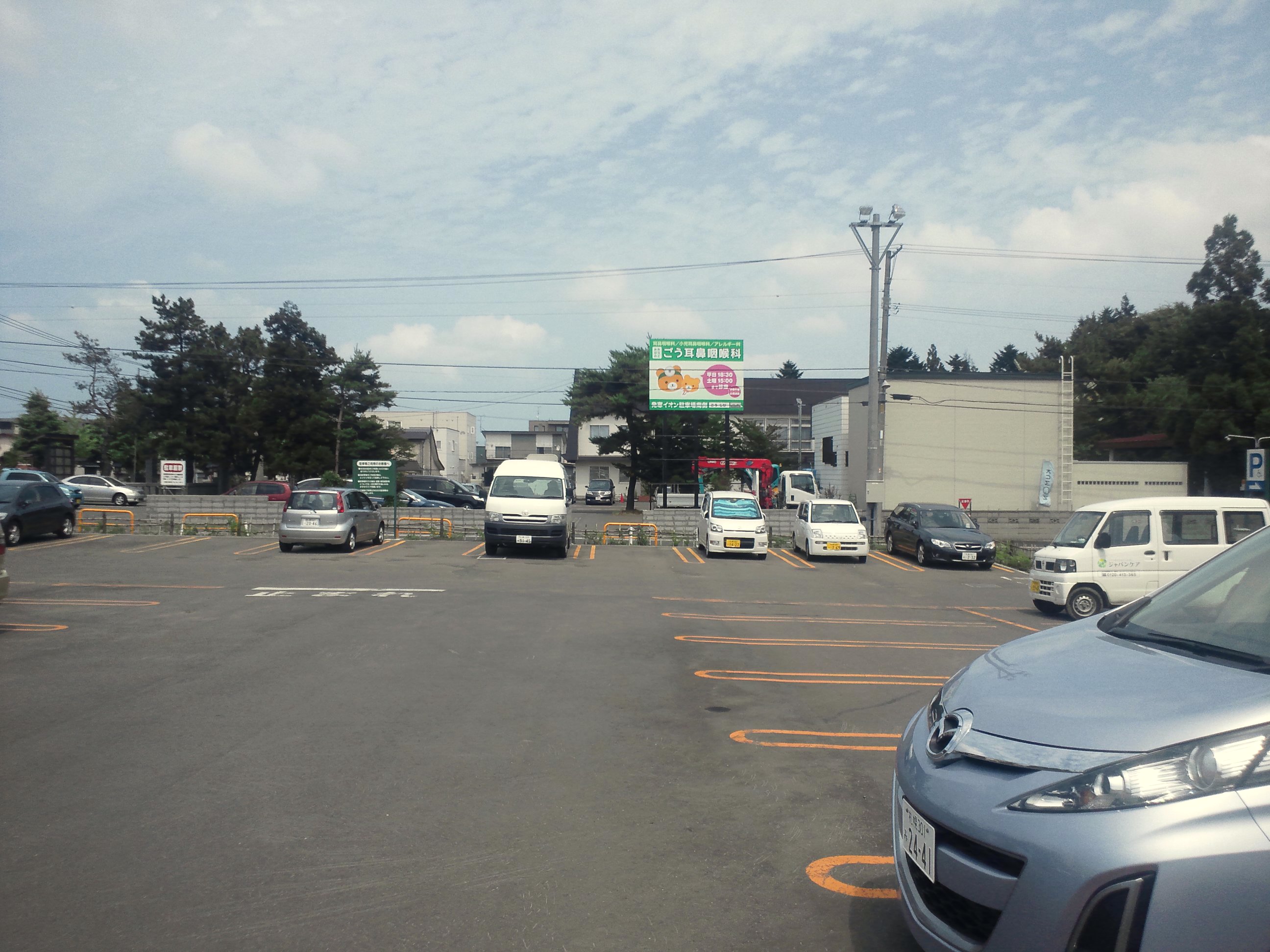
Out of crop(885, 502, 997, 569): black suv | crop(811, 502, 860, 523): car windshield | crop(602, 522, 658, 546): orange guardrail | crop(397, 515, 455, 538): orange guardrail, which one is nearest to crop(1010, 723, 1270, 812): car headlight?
crop(885, 502, 997, 569): black suv

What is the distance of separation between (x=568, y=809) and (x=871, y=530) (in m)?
25.1

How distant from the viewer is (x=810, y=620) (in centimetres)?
1282

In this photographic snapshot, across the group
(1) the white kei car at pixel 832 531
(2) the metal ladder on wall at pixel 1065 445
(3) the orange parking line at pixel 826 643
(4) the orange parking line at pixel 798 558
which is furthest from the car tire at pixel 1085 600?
(2) the metal ladder on wall at pixel 1065 445

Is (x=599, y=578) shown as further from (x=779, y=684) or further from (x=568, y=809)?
(x=568, y=809)

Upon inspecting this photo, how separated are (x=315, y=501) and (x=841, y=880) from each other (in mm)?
19943

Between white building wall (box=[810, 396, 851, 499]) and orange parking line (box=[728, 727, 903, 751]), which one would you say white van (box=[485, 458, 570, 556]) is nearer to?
orange parking line (box=[728, 727, 903, 751])

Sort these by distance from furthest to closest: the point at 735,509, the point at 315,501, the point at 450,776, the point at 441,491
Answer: the point at 441,491, the point at 735,509, the point at 315,501, the point at 450,776

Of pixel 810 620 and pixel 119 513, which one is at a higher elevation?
pixel 119 513

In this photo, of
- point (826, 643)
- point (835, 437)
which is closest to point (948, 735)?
point (826, 643)

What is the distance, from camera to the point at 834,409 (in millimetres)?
48625

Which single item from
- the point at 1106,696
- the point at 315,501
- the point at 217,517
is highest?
the point at 1106,696

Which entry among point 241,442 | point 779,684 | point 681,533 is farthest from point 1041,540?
point 241,442

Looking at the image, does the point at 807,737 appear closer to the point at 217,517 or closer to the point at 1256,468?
the point at 1256,468

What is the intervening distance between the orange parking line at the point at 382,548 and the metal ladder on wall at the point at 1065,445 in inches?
1150
